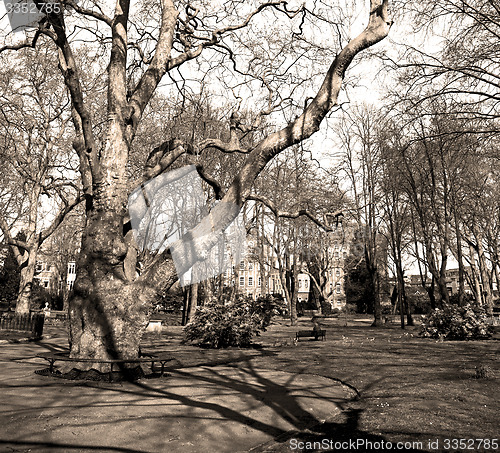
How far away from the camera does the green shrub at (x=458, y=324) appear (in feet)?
55.5

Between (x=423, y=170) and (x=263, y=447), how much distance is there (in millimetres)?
22530

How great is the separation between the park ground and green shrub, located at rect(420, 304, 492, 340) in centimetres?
682

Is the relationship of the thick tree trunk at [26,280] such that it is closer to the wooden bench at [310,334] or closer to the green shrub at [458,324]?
the wooden bench at [310,334]

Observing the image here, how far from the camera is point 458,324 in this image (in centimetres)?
1712

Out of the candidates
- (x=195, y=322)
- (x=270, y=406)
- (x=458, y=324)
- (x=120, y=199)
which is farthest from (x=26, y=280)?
(x=458, y=324)

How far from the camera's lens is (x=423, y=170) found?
2406cm

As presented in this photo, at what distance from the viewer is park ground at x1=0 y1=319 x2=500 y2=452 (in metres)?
4.64

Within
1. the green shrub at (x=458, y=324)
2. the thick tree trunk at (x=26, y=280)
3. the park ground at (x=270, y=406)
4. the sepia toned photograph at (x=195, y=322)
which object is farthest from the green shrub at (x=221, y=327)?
the thick tree trunk at (x=26, y=280)

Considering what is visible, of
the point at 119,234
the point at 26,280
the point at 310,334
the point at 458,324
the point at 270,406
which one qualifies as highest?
the point at 119,234

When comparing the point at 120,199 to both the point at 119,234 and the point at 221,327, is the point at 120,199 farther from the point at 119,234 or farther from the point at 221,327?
the point at 221,327

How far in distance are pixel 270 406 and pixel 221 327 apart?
8976 mm

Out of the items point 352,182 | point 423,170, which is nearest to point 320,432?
point 423,170

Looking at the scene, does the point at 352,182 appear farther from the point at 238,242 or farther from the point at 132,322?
the point at 132,322

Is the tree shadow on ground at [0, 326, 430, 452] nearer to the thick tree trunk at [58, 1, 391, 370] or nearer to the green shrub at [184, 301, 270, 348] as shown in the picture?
the thick tree trunk at [58, 1, 391, 370]
